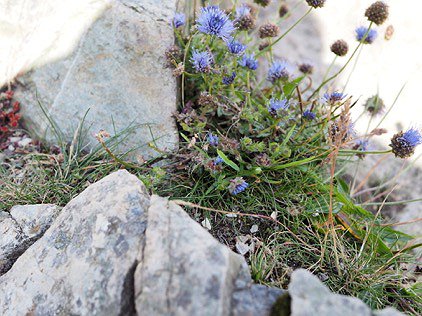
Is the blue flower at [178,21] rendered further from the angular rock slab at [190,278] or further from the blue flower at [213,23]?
the angular rock slab at [190,278]

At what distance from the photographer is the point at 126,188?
201cm

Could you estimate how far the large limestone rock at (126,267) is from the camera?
5.12ft

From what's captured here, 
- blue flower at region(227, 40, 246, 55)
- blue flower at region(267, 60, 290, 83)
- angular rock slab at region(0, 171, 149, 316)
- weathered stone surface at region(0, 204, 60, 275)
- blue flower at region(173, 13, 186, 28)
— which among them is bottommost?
weathered stone surface at region(0, 204, 60, 275)

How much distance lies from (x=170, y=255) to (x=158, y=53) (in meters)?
1.57

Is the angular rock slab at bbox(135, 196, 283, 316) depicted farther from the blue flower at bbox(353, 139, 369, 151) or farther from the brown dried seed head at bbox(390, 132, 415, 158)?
the blue flower at bbox(353, 139, 369, 151)

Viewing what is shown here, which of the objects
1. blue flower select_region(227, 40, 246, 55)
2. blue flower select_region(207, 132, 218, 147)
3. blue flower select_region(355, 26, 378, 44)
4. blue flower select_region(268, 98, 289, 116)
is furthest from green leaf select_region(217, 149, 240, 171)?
blue flower select_region(355, 26, 378, 44)

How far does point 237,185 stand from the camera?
2.31 meters

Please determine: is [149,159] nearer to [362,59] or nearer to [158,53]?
[158,53]

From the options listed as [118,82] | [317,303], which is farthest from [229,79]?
[317,303]

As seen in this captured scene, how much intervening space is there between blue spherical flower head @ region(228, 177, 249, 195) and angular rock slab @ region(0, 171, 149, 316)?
1.62ft

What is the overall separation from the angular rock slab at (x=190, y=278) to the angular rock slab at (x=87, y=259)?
4.5 inches

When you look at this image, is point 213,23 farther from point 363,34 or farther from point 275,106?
point 363,34

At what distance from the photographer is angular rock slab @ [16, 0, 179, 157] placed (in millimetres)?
2738

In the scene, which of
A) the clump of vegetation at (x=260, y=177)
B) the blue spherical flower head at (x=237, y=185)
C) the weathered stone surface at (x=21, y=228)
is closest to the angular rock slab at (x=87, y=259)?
the weathered stone surface at (x=21, y=228)
